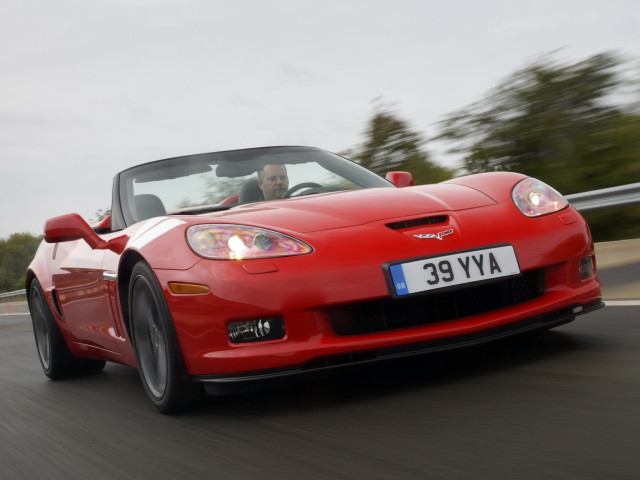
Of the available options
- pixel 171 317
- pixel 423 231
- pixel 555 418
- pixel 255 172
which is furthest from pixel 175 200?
pixel 555 418

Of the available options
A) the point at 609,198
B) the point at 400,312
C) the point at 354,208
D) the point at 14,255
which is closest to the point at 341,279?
the point at 400,312

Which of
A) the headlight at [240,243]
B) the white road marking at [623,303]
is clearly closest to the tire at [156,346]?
the headlight at [240,243]

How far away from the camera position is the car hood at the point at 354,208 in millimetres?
3662

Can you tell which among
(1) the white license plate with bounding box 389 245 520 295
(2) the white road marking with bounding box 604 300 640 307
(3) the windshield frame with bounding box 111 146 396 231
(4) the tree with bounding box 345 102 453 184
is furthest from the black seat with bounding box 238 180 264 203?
(4) the tree with bounding box 345 102 453 184

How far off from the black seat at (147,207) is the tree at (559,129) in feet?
25.2

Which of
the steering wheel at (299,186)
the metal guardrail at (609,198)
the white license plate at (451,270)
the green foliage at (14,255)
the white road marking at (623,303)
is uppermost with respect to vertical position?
the steering wheel at (299,186)

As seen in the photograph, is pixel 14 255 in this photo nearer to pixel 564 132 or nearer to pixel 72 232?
pixel 564 132

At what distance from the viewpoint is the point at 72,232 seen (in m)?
4.57

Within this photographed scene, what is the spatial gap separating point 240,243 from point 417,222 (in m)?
0.68

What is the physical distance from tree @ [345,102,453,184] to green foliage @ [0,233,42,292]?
311 feet

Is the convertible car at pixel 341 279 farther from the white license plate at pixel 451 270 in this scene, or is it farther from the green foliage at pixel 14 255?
the green foliage at pixel 14 255

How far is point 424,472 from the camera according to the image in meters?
2.40

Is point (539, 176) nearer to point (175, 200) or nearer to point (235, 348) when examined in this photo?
point (175, 200)

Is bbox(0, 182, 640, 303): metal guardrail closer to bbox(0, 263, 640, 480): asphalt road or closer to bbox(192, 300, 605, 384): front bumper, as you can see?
bbox(0, 263, 640, 480): asphalt road
